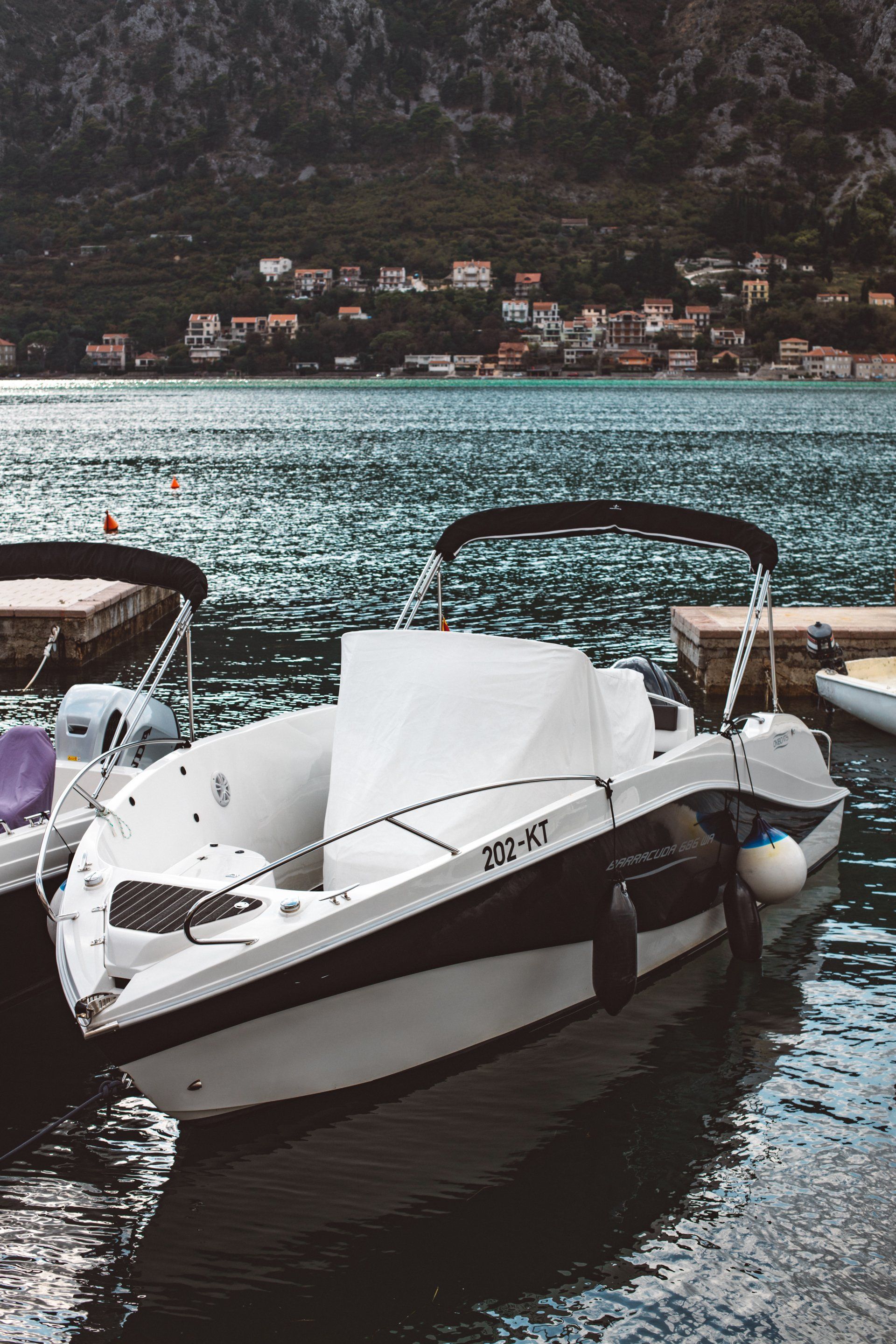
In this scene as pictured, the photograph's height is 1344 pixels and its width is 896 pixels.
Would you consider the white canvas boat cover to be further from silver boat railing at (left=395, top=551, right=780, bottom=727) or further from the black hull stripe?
silver boat railing at (left=395, top=551, right=780, bottom=727)

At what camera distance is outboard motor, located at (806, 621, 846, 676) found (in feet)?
39.7

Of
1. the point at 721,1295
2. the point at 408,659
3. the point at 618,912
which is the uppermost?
the point at 408,659

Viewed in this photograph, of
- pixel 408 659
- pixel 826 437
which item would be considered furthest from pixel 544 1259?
pixel 826 437

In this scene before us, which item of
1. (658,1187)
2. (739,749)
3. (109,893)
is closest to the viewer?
(658,1187)

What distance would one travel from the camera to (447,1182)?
535 cm

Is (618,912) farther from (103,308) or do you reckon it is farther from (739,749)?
(103,308)

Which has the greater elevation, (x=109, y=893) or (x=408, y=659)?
(x=408, y=659)

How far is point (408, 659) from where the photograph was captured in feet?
22.5

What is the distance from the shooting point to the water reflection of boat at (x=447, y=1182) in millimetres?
4715

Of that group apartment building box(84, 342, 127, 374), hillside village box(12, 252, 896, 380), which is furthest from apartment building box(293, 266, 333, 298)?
apartment building box(84, 342, 127, 374)

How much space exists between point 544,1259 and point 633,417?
9043 cm

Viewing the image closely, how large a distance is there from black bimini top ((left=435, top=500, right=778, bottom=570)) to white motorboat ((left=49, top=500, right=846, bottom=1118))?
0.02 meters

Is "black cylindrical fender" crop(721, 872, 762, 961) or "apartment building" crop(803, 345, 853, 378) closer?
"black cylindrical fender" crop(721, 872, 762, 961)

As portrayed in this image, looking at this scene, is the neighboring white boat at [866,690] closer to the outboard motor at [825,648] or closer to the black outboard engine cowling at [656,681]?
the outboard motor at [825,648]
